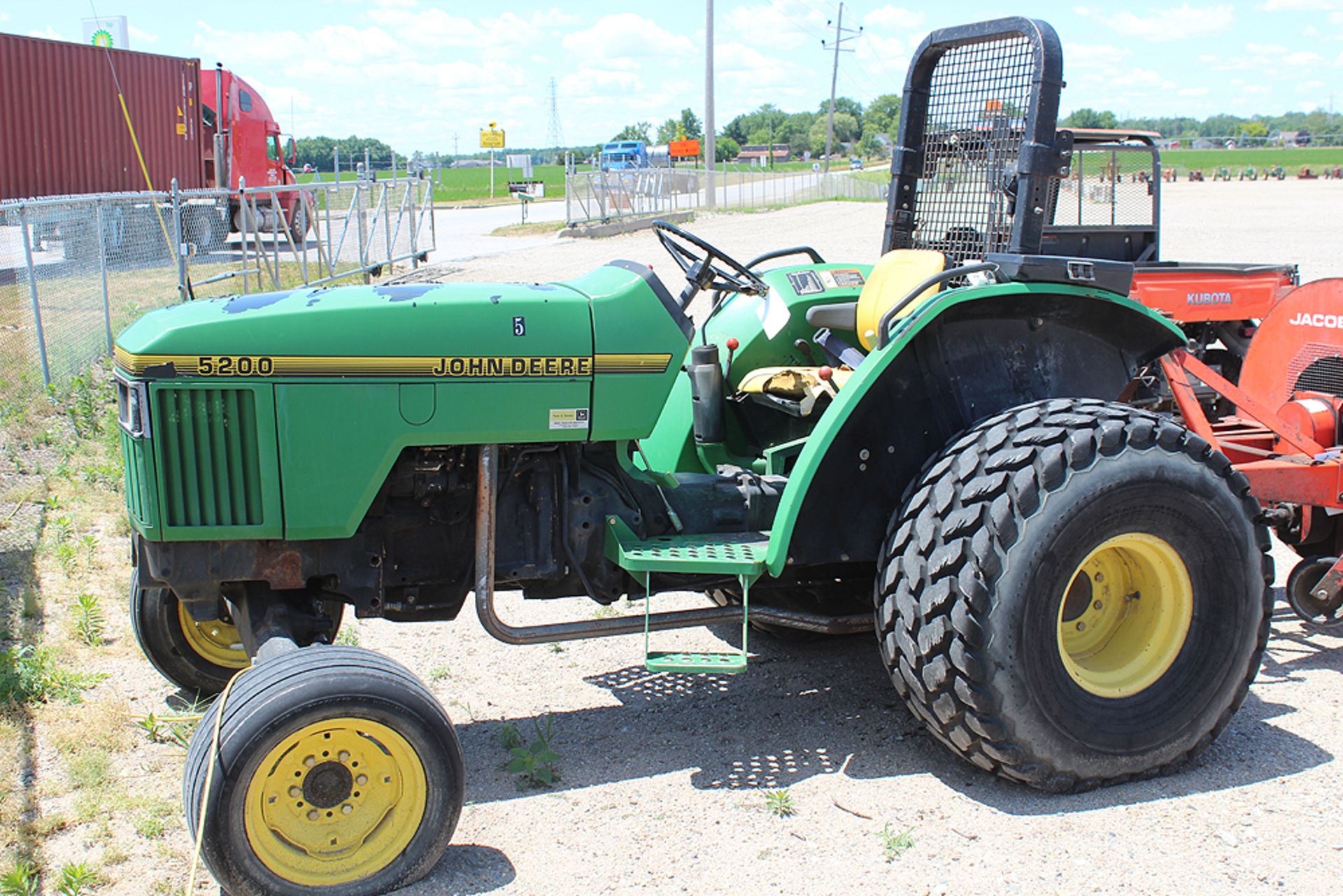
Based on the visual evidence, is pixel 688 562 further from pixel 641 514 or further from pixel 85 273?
pixel 85 273

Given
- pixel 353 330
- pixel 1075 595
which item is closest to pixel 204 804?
pixel 353 330

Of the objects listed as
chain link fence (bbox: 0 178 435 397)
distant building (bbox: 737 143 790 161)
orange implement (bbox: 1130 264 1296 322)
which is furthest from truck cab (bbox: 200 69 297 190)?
distant building (bbox: 737 143 790 161)

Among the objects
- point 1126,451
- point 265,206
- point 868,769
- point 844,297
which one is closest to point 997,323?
point 1126,451

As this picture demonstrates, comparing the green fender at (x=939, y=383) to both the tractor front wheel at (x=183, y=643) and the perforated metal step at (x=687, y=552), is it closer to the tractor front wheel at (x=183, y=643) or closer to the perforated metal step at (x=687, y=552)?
the perforated metal step at (x=687, y=552)

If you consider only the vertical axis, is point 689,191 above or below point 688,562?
above

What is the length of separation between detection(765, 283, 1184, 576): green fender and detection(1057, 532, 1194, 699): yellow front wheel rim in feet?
1.94

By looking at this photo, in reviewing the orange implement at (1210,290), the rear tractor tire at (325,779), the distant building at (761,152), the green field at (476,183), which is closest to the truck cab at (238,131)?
the green field at (476,183)

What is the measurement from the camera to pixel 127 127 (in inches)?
839

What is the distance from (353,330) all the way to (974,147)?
7.64 ft

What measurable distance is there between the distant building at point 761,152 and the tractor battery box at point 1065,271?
→ 9019 cm

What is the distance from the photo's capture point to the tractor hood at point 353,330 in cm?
318

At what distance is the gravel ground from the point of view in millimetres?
3113

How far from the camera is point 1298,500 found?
4613 mm

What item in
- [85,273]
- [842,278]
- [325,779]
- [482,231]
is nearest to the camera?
[325,779]
